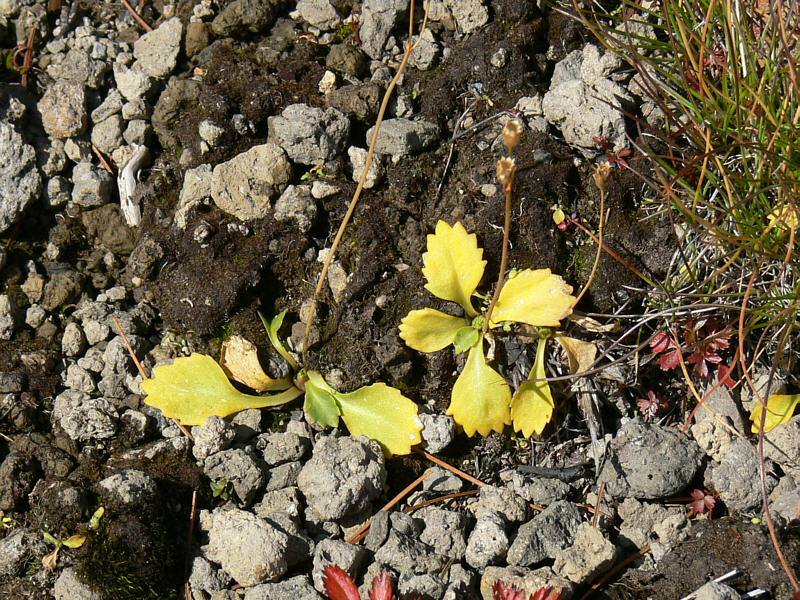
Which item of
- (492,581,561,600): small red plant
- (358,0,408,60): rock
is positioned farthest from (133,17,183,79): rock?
(492,581,561,600): small red plant

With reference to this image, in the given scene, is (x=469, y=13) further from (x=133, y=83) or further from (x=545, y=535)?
(x=545, y=535)

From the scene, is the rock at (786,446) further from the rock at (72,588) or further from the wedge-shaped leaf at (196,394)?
the rock at (72,588)

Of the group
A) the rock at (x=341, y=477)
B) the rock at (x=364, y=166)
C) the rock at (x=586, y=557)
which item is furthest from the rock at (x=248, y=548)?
the rock at (x=364, y=166)

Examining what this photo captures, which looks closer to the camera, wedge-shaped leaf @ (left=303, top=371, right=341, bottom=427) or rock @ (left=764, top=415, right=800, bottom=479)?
rock @ (left=764, top=415, right=800, bottom=479)

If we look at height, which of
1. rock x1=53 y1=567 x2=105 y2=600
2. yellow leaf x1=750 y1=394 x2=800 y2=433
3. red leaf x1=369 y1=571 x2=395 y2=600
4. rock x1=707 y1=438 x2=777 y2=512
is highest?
rock x1=53 y1=567 x2=105 y2=600

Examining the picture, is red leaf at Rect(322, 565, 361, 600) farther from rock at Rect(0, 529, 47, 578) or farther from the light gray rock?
rock at Rect(0, 529, 47, 578)

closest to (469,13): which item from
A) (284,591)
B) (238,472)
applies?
(238,472)
